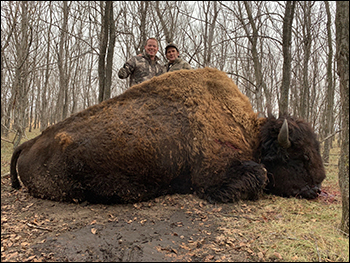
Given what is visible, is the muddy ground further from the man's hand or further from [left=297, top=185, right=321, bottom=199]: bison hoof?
the man's hand

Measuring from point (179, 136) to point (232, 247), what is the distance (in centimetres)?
174

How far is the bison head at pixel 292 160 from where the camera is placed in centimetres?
366

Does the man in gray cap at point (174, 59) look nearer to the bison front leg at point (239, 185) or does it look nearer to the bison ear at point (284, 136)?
the bison ear at point (284, 136)

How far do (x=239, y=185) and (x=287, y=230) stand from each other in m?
1.01

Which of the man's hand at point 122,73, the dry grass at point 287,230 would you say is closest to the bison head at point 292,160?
the dry grass at point 287,230

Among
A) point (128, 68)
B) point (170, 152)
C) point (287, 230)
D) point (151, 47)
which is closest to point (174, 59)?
point (151, 47)

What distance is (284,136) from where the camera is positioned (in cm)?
358

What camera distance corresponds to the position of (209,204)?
3.37 meters

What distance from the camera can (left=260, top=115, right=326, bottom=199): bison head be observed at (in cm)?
366

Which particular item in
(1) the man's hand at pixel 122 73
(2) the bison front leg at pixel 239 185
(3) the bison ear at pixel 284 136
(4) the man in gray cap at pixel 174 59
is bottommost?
(2) the bison front leg at pixel 239 185

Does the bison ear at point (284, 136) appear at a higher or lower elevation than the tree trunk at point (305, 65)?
Answer: lower

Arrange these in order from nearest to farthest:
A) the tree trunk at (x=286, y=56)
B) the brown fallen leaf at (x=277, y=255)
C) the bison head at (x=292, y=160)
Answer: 1. the brown fallen leaf at (x=277, y=255)
2. the bison head at (x=292, y=160)
3. the tree trunk at (x=286, y=56)

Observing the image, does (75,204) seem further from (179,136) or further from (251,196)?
(251,196)

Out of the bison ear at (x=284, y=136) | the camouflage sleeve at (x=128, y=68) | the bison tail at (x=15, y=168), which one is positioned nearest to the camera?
the bison ear at (x=284, y=136)
